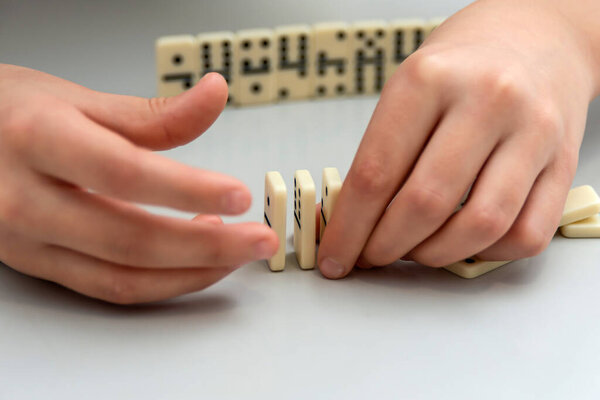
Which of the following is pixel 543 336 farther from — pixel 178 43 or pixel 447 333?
pixel 178 43

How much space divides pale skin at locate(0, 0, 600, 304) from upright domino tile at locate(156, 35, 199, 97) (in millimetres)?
408

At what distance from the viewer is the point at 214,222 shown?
2.65 feet

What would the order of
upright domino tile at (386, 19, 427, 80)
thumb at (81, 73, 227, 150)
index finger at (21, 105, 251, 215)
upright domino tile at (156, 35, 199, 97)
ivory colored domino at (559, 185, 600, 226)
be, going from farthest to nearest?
upright domino tile at (386, 19, 427, 80) < upright domino tile at (156, 35, 199, 97) < ivory colored domino at (559, 185, 600, 226) < thumb at (81, 73, 227, 150) < index finger at (21, 105, 251, 215)

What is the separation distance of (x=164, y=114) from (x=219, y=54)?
55 centimetres

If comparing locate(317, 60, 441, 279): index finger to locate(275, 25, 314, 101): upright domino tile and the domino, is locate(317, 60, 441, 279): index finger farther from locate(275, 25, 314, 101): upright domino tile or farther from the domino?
locate(275, 25, 314, 101): upright domino tile

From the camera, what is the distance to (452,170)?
0.78 meters

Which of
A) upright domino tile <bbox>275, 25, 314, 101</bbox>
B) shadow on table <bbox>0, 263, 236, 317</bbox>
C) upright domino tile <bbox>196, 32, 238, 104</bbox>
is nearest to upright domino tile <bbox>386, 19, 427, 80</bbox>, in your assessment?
upright domino tile <bbox>275, 25, 314, 101</bbox>

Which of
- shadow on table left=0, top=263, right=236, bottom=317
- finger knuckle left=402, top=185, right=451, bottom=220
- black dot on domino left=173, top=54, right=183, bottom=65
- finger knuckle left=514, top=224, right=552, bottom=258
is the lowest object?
shadow on table left=0, top=263, right=236, bottom=317

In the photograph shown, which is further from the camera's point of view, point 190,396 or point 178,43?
point 178,43

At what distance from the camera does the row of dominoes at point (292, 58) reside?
51.1 inches

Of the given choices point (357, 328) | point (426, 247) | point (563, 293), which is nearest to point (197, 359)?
point (357, 328)

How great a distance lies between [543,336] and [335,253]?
220mm

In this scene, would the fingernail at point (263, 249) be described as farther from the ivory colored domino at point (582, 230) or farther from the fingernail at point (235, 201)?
the ivory colored domino at point (582, 230)

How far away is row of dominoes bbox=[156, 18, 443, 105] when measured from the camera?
1.30 metres
